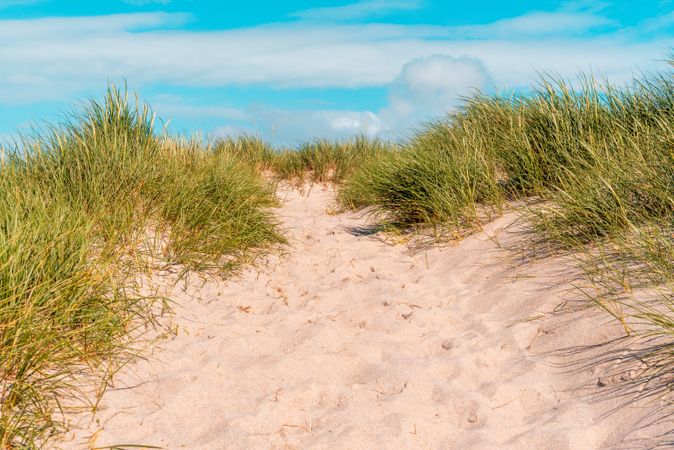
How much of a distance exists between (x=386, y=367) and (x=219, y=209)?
2.41m

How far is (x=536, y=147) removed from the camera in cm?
508

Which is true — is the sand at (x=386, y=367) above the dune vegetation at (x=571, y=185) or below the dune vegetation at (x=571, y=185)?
below

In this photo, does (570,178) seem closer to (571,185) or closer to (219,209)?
(571,185)

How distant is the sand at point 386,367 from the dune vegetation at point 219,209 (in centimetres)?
21

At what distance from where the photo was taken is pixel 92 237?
370 cm

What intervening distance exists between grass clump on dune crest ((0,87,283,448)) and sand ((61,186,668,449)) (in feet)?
0.73

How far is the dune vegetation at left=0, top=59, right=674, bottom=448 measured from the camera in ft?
9.01

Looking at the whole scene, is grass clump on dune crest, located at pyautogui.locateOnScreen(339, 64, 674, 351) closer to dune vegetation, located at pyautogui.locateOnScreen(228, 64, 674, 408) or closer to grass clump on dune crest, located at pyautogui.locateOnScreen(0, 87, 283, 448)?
dune vegetation, located at pyautogui.locateOnScreen(228, 64, 674, 408)

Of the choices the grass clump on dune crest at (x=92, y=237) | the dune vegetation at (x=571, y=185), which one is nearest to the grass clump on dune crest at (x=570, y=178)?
the dune vegetation at (x=571, y=185)

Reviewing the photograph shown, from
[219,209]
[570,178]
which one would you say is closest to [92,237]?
[219,209]

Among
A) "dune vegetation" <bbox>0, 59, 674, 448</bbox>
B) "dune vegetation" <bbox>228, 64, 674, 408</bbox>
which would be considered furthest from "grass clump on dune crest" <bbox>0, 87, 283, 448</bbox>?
"dune vegetation" <bbox>228, 64, 674, 408</bbox>

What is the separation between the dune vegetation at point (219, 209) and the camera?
275 centimetres

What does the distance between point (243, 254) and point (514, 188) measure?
2.21 meters

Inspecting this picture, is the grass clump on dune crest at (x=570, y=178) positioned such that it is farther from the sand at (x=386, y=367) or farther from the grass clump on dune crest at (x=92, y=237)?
the grass clump on dune crest at (x=92, y=237)
